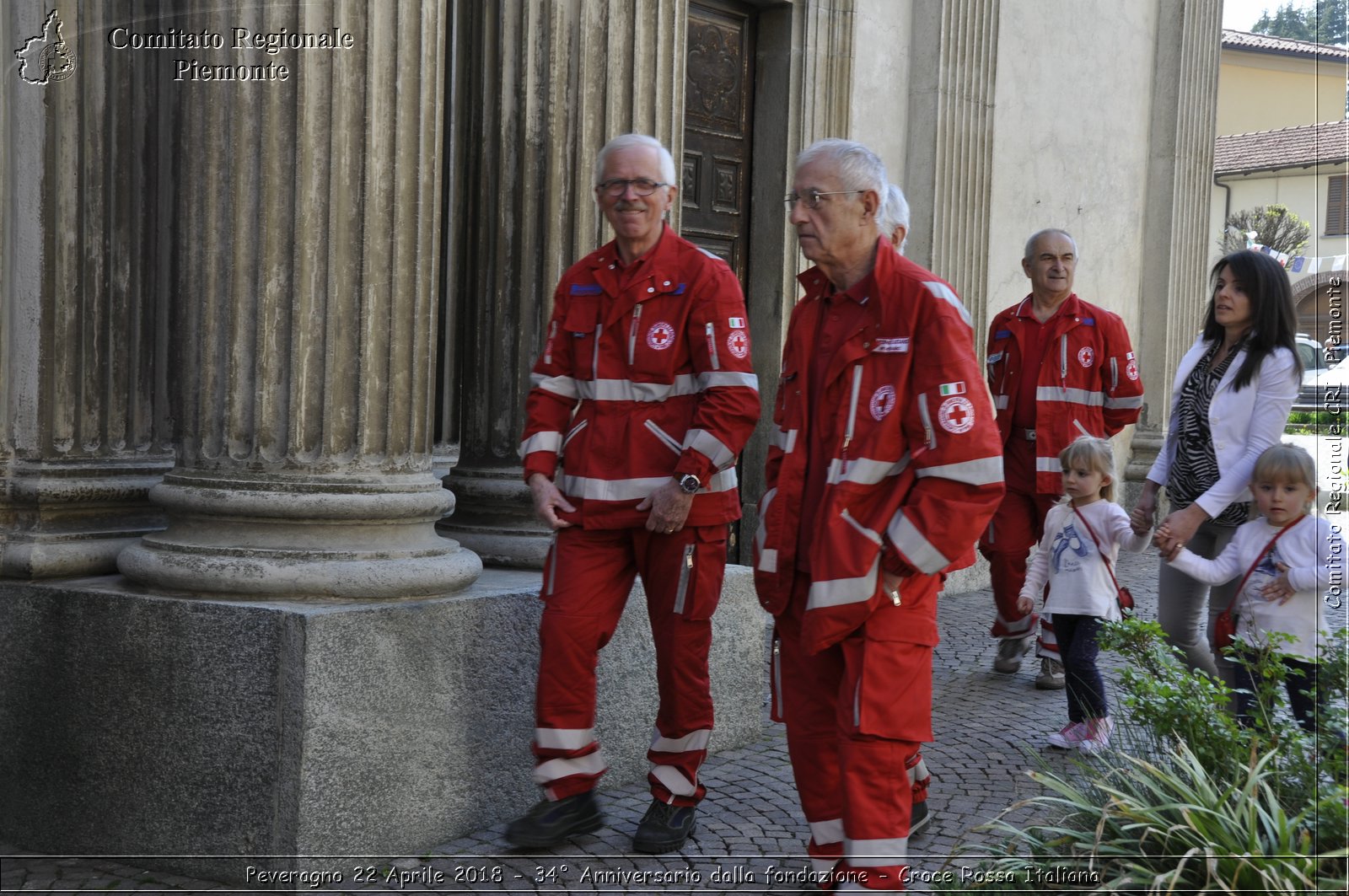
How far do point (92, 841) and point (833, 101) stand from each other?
233 inches

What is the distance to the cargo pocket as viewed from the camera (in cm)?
445

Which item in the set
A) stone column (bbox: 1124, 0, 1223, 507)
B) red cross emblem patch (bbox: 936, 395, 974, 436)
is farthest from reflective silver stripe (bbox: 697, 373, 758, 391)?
stone column (bbox: 1124, 0, 1223, 507)

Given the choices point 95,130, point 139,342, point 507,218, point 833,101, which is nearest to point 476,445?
point 507,218

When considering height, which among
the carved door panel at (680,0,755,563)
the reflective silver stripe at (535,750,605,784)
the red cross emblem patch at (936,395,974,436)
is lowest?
the reflective silver stripe at (535,750,605,784)

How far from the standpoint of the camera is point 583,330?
454cm

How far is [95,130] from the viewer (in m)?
5.01

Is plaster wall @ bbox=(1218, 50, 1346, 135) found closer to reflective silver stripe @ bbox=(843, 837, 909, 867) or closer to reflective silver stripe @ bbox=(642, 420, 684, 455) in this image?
reflective silver stripe @ bbox=(642, 420, 684, 455)

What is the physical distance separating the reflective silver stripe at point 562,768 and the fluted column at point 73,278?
5.46ft

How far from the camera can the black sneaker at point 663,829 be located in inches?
176

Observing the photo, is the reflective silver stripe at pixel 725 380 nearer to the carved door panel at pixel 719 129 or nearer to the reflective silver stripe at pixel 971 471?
the reflective silver stripe at pixel 971 471

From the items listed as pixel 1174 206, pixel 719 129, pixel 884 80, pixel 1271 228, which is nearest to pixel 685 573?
pixel 719 129

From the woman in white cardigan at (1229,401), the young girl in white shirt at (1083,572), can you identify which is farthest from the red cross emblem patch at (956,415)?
the young girl in white shirt at (1083,572)

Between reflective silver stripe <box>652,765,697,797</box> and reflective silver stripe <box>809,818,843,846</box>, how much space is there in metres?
0.78

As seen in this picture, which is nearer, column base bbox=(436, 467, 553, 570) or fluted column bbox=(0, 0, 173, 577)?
fluted column bbox=(0, 0, 173, 577)
